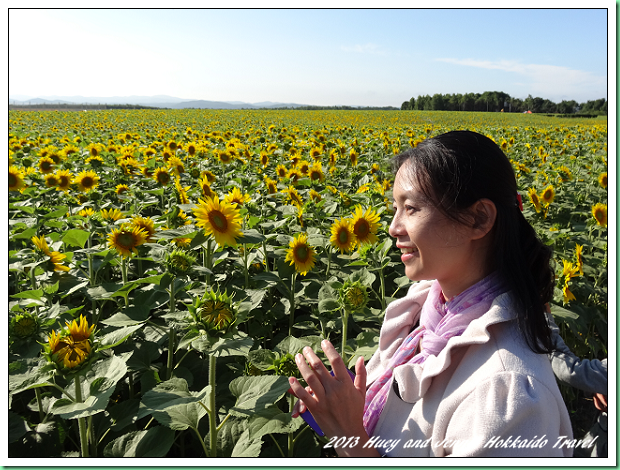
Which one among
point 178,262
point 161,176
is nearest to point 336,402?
point 178,262

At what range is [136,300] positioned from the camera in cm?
204

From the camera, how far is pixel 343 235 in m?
2.58

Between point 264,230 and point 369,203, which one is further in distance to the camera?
point 369,203

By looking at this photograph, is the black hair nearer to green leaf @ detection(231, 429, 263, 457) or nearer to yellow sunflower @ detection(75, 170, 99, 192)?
green leaf @ detection(231, 429, 263, 457)

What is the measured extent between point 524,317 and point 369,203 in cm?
242

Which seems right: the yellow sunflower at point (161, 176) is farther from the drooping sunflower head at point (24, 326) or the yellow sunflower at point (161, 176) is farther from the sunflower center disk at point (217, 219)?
the drooping sunflower head at point (24, 326)

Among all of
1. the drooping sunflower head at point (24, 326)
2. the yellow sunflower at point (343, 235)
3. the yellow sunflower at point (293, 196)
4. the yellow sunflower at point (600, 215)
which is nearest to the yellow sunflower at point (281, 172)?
the yellow sunflower at point (293, 196)

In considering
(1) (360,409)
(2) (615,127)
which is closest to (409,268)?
(1) (360,409)

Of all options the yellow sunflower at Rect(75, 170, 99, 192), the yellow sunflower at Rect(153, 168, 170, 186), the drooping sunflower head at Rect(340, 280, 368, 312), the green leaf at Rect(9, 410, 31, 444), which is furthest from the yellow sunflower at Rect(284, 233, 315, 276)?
the yellow sunflower at Rect(75, 170, 99, 192)

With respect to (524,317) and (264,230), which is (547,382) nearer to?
(524,317)

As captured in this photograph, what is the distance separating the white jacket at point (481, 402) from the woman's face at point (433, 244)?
14 cm

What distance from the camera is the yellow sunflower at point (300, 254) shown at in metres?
2.40

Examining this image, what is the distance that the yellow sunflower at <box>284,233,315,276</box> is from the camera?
2396 millimetres

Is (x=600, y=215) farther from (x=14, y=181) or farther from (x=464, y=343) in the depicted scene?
(x=14, y=181)
